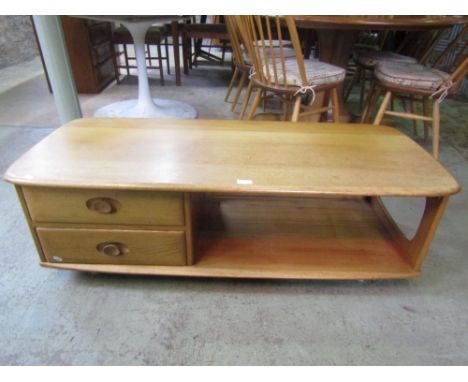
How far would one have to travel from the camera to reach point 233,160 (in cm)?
89

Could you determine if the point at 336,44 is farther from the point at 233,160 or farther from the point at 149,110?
the point at 233,160

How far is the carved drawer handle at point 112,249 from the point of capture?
93cm

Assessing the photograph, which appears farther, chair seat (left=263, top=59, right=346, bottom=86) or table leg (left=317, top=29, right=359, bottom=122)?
table leg (left=317, top=29, right=359, bottom=122)

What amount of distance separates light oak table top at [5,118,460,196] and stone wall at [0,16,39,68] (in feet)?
13.2

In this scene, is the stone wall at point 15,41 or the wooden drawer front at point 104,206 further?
the stone wall at point 15,41

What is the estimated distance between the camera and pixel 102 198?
2.75 ft

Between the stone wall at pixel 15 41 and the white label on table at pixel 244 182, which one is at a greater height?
the white label on table at pixel 244 182

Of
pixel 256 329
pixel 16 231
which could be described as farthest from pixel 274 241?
pixel 16 231

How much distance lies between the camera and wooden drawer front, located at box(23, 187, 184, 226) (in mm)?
830

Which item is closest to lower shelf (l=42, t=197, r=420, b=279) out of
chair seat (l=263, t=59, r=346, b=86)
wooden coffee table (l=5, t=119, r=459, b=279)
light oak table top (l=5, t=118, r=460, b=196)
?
wooden coffee table (l=5, t=119, r=459, b=279)

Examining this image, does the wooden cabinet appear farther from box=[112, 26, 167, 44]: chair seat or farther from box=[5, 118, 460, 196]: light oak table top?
box=[5, 118, 460, 196]: light oak table top

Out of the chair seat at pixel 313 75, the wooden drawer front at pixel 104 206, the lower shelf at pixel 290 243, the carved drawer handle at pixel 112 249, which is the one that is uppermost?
the chair seat at pixel 313 75

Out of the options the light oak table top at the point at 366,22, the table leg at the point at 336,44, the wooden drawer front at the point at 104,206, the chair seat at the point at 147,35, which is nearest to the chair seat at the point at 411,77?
the light oak table top at the point at 366,22

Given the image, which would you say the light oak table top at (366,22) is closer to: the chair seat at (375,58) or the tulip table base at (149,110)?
the chair seat at (375,58)
